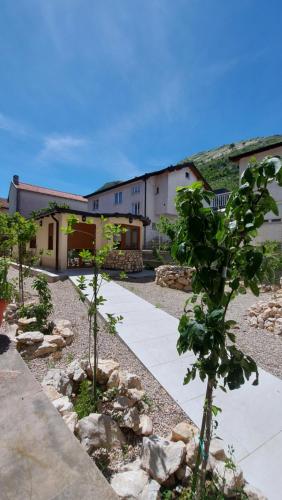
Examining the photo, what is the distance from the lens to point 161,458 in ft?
5.79

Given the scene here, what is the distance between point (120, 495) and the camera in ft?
4.91

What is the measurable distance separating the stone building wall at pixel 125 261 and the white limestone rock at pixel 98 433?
10914 millimetres

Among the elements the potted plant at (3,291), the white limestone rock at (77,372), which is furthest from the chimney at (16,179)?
the white limestone rock at (77,372)

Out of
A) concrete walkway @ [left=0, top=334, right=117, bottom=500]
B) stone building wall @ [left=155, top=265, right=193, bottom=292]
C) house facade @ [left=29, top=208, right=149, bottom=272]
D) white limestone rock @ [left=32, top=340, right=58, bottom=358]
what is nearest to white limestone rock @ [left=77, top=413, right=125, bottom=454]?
concrete walkway @ [left=0, top=334, right=117, bottom=500]

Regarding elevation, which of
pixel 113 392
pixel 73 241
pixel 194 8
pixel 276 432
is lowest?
pixel 276 432

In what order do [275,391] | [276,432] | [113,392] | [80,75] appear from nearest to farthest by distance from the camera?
[276,432] → [113,392] → [275,391] → [80,75]

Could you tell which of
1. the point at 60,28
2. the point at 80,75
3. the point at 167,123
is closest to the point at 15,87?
the point at 80,75

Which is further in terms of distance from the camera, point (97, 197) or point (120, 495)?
point (97, 197)

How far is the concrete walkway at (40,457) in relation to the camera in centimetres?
141

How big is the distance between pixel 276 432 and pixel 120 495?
1.71 metres

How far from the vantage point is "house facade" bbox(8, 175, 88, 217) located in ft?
76.8

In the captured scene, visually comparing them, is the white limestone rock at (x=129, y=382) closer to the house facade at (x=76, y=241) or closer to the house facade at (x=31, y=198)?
the house facade at (x=76, y=241)

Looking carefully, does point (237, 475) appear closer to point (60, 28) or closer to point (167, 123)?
point (60, 28)

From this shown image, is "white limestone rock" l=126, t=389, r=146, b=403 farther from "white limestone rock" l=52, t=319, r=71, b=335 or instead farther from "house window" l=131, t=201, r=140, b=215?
"house window" l=131, t=201, r=140, b=215
